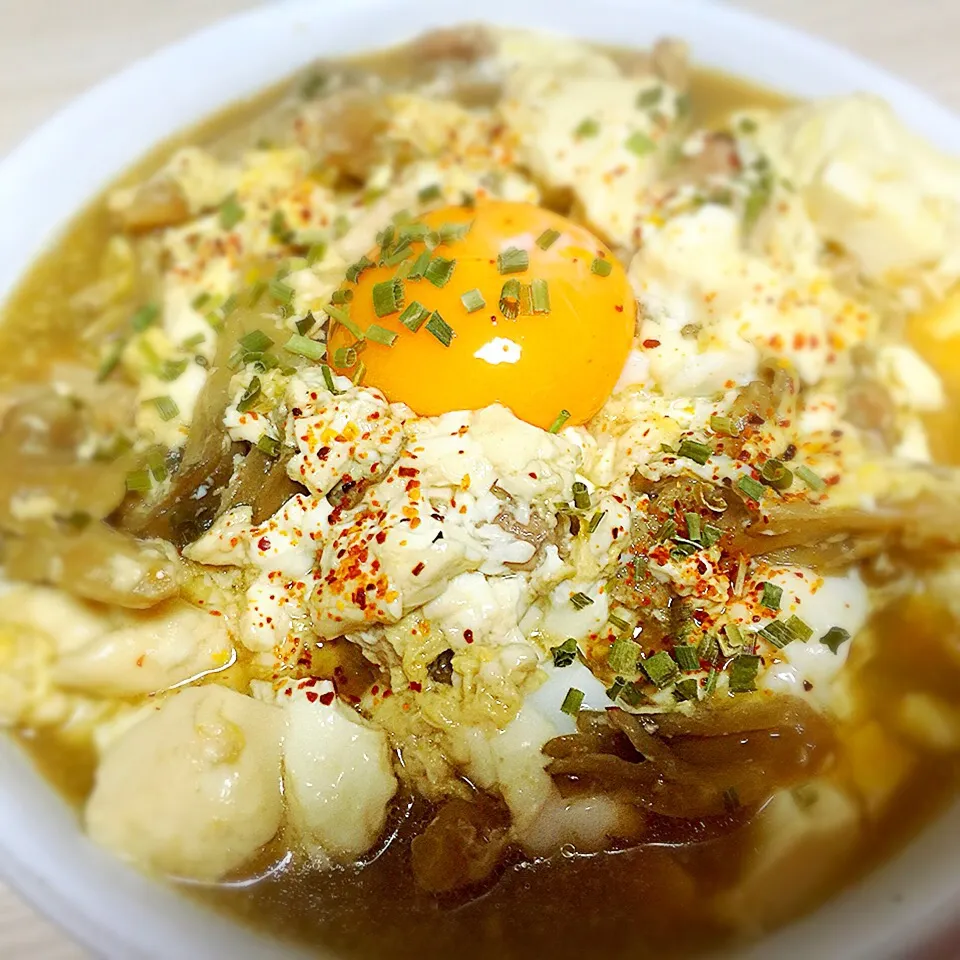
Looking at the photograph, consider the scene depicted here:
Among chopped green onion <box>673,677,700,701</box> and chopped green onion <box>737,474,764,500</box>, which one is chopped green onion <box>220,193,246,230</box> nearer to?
chopped green onion <box>737,474,764,500</box>

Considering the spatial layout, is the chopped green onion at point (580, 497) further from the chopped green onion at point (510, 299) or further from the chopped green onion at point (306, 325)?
the chopped green onion at point (306, 325)

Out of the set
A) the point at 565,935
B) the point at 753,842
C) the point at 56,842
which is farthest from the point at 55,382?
the point at 753,842

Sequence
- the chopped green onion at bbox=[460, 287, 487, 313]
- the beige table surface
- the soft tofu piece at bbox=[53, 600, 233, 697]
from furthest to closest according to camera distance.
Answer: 1. the beige table surface
2. the chopped green onion at bbox=[460, 287, 487, 313]
3. the soft tofu piece at bbox=[53, 600, 233, 697]

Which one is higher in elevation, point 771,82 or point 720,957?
point 771,82

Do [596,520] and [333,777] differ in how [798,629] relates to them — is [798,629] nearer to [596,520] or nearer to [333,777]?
[596,520]

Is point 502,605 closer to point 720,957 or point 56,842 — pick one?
point 720,957

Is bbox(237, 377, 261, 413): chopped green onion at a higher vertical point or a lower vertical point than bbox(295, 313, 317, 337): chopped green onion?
lower

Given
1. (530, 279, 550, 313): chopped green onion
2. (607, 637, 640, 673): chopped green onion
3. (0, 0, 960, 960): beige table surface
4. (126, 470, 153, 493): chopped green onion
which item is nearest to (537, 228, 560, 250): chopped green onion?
(530, 279, 550, 313): chopped green onion
